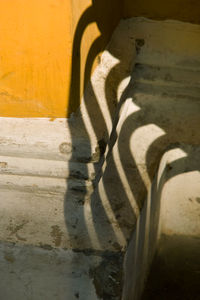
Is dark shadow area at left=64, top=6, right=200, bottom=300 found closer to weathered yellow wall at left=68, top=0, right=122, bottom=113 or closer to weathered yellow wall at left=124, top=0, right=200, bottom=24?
weathered yellow wall at left=68, top=0, right=122, bottom=113

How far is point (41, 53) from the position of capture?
4.14ft

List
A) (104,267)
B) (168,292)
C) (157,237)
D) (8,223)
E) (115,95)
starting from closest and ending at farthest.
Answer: (104,267), (8,223), (115,95), (157,237), (168,292)

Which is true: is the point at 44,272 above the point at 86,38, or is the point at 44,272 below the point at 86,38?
below

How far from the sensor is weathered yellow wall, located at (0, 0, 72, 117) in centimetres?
117

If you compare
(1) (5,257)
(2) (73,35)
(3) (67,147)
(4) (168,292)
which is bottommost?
(4) (168,292)

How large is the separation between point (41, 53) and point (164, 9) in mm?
938

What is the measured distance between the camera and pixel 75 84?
1345 mm

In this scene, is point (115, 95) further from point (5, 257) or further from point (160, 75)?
point (5, 257)

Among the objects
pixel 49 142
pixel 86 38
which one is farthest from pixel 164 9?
pixel 49 142

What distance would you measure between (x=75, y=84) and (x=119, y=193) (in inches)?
17.5

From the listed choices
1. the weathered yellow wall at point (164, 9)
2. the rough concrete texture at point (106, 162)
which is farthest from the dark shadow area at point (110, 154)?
the weathered yellow wall at point (164, 9)

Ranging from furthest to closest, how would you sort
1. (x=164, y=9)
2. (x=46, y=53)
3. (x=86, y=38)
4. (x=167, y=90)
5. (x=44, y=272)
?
1. (x=164, y=9)
2. (x=167, y=90)
3. (x=86, y=38)
4. (x=46, y=53)
5. (x=44, y=272)

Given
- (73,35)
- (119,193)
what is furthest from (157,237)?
(73,35)

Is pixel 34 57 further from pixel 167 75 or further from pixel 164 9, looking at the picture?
pixel 164 9
